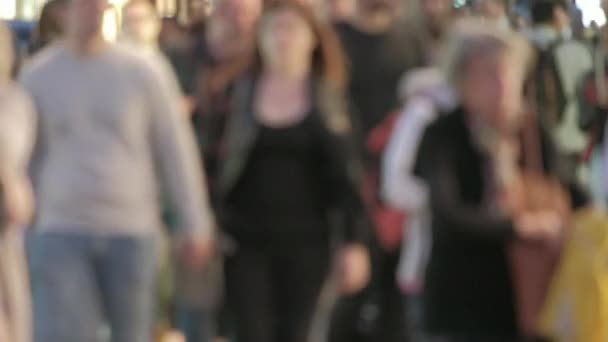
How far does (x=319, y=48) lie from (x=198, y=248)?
97 centimetres

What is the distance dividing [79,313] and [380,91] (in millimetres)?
2205

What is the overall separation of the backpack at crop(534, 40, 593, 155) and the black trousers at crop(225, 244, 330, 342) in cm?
395

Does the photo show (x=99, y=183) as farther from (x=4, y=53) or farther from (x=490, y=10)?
(x=490, y=10)

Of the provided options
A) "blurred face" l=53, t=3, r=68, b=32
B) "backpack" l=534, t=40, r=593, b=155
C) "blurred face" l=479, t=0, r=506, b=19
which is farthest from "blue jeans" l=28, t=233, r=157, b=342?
"blurred face" l=479, t=0, r=506, b=19

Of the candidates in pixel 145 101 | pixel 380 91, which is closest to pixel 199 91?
pixel 145 101

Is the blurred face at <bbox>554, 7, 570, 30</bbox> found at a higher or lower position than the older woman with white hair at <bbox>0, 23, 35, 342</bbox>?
lower

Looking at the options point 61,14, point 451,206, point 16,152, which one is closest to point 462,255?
point 451,206

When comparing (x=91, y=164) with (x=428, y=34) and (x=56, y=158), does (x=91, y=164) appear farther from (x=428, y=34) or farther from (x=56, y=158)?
(x=428, y=34)

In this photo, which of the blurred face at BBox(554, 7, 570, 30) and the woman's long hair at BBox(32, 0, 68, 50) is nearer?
the woman's long hair at BBox(32, 0, 68, 50)

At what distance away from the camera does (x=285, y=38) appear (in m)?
7.39

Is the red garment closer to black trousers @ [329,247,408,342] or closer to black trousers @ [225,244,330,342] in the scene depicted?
black trousers @ [329,247,408,342]

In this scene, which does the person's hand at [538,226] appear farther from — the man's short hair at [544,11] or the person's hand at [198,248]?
the man's short hair at [544,11]

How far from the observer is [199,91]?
26.2ft

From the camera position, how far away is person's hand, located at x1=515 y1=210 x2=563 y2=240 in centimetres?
624
